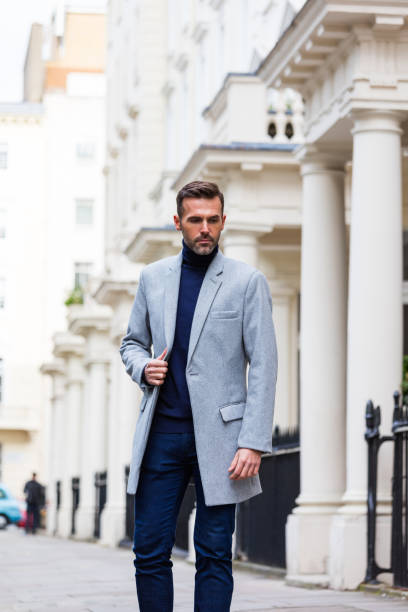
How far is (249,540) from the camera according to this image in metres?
15.9

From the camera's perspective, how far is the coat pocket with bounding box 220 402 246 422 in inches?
236

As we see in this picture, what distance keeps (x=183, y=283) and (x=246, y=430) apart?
69 cm

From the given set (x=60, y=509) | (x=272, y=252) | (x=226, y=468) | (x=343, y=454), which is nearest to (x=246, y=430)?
(x=226, y=468)

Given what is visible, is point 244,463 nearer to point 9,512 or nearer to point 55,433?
point 55,433

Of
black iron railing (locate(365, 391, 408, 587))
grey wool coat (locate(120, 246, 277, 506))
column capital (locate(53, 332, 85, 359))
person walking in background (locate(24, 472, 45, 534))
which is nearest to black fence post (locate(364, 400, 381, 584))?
black iron railing (locate(365, 391, 408, 587))

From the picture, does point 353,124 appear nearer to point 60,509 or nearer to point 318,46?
point 318,46

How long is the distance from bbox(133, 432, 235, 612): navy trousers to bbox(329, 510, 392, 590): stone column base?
564 cm

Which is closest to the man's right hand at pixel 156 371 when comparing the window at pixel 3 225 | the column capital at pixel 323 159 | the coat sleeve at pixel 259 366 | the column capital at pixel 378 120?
the coat sleeve at pixel 259 366

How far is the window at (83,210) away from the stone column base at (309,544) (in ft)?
189

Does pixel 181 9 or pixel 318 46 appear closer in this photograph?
pixel 318 46

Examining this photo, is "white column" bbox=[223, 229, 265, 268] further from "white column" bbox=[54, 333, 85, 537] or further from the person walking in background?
the person walking in background

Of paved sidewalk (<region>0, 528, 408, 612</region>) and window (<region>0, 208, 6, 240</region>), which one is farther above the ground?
window (<region>0, 208, 6, 240</region>)

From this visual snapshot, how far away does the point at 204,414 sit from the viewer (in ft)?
19.6

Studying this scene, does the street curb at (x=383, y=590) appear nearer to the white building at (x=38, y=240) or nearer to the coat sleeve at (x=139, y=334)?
the coat sleeve at (x=139, y=334)
